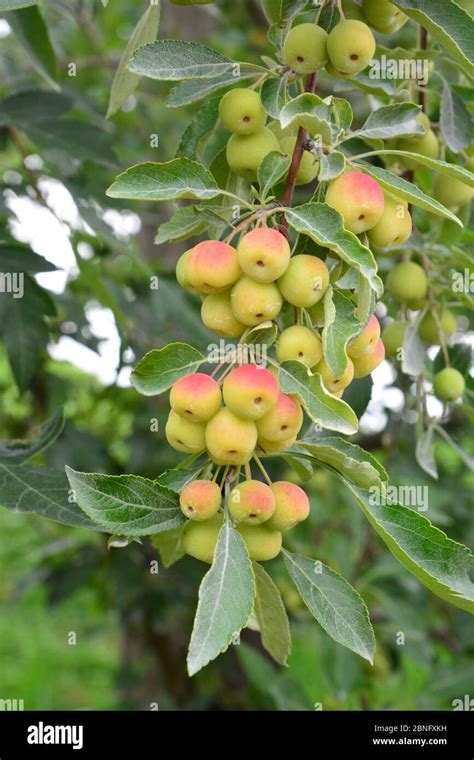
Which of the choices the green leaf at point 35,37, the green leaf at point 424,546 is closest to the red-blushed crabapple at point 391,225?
the green leaf at point 424,546

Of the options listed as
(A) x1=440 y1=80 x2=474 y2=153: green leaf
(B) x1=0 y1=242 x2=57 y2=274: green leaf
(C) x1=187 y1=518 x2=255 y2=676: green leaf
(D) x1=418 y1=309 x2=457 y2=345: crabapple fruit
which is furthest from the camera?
(B) x1=0 y1=242 x2=57 y2=274: green leaf

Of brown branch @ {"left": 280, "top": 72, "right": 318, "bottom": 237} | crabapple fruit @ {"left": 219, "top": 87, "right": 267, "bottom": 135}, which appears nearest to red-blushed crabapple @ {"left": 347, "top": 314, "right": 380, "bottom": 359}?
brown branch @ {"left": 280, "top": 72, "right": 318, "bottom": 237}

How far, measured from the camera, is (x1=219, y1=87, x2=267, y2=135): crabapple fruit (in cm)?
82

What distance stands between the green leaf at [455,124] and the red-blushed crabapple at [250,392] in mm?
430

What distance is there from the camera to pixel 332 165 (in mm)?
758

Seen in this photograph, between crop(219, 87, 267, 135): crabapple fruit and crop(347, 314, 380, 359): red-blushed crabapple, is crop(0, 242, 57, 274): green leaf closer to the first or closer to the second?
crop(219, 87, 267, 135): crabapple fruit

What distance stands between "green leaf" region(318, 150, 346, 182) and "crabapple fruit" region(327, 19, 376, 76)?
0.10 m

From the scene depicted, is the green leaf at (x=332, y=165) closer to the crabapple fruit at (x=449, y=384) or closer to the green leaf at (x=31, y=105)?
the crabapple fruit at (x=449, y=384)

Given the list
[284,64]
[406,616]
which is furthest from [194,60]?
[406,616]

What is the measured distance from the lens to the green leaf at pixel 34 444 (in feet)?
3.41

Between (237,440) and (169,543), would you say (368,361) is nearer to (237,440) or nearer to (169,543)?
(237,440)

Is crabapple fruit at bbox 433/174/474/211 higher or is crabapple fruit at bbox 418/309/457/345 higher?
crabapple fruit at bbox 433/174/474/211
